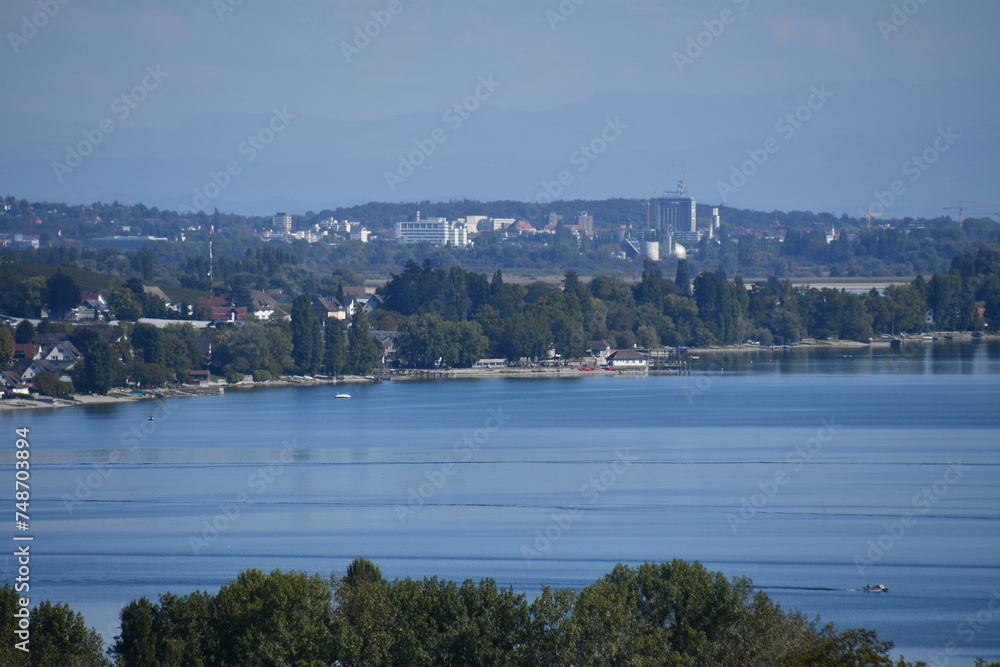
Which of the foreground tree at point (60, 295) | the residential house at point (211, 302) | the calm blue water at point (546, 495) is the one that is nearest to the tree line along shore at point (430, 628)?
the calm blue water at point (546, 495)

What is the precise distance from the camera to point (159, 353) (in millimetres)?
29547

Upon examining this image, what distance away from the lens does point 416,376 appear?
3341 centimetres

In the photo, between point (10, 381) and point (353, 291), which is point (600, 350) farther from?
point (10, 381)

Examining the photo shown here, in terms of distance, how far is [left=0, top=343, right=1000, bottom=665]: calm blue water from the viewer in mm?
11070

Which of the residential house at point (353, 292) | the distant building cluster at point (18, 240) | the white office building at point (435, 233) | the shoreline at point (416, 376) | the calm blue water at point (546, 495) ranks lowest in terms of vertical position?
the calm blue water at point (546, 495)

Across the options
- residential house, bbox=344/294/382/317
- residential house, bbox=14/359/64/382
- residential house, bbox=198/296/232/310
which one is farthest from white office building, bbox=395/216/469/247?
residential house, bbox=14/359/64/382

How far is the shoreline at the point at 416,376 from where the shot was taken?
26609 mm

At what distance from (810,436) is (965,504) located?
6.02 metres

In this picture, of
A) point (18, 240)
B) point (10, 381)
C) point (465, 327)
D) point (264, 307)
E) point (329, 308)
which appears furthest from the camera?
point (18, 240)

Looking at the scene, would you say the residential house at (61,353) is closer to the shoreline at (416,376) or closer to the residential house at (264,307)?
the shoreline at (416,376)

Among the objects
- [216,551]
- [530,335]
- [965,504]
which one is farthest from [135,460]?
[530,335]

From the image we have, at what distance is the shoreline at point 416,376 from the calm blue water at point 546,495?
43.3 inches

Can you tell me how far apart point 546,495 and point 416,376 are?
18521mm

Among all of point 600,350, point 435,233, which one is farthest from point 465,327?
point 435,233
